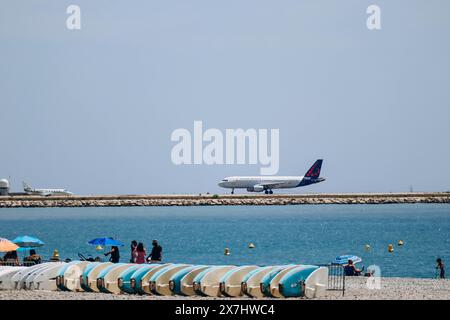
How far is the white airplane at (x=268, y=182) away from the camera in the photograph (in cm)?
18709

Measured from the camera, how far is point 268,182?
19150cm

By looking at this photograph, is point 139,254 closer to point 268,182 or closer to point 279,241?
point 279,241

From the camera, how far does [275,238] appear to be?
90938mm

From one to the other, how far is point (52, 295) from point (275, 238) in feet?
191

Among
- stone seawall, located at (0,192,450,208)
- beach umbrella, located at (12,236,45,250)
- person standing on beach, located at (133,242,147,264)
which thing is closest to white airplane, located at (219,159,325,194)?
stone seawall, located at (0,192,450,208)

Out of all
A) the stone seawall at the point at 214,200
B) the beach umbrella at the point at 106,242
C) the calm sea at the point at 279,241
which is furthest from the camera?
the stone seawall at the point at 214,200

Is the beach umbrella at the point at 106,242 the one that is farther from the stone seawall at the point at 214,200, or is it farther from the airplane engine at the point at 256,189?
the airplane engine at the point at 256,189

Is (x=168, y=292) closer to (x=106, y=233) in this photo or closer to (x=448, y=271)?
(x=448, y=271)

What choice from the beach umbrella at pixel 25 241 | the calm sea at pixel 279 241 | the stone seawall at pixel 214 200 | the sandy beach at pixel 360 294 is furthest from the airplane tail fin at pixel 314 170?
the sandy beach at pixel 360 294

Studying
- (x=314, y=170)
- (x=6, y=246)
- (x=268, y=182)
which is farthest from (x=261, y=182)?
(x=6, y=246)

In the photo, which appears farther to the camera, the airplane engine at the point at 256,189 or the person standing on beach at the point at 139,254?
the airplane engine at the point at 256,189

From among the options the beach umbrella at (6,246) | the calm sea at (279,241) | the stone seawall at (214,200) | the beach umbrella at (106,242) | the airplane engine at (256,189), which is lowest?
the stone seawall at (214,200)

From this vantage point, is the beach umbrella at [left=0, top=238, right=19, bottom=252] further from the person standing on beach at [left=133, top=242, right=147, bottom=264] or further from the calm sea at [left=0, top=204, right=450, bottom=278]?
the calm sea at [left=0, top=204, right=450, bottom=278]
